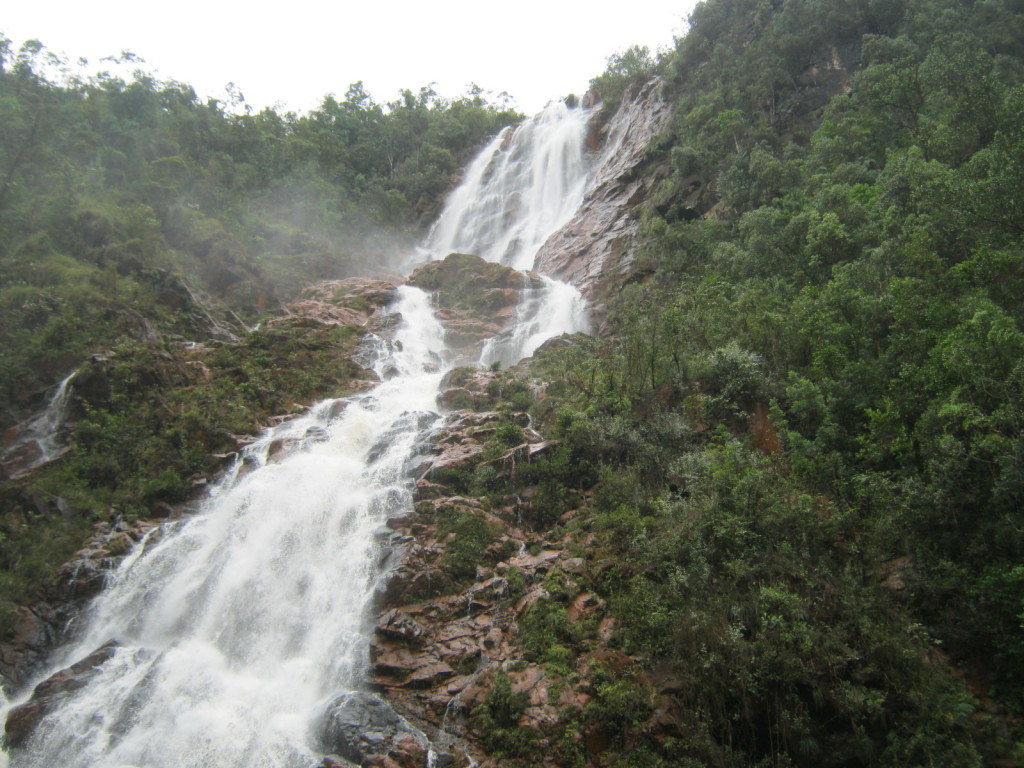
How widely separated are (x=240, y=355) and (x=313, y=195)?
2206 cm

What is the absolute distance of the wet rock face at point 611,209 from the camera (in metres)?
27.8

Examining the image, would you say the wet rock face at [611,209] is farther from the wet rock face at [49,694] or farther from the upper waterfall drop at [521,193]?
the wet rock face at [49,694]

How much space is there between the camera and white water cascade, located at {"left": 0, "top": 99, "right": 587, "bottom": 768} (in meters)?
9.82

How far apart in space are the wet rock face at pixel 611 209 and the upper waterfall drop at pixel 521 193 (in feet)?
6.54

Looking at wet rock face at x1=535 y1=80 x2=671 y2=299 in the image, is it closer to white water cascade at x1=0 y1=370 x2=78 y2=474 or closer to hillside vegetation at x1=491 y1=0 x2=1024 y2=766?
hillside vegetation at x1=491 y1=0 x2=1024 y2=766

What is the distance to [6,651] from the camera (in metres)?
11.7

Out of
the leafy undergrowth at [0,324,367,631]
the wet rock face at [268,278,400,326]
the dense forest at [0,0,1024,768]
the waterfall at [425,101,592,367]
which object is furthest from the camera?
the waterfall at [425,101,592,367]

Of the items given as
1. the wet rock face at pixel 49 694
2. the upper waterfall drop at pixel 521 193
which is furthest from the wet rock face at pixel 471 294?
the wet rock face at pixel 49 694

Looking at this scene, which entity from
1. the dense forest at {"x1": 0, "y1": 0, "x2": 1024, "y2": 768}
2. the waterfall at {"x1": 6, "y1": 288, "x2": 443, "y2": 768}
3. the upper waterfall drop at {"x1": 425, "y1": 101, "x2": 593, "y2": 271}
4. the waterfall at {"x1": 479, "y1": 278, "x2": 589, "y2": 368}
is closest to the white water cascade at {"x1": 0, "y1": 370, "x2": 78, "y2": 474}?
the dense forest at {"x1": 0, "y1": 0, "x2": 1024, "y2": 768}

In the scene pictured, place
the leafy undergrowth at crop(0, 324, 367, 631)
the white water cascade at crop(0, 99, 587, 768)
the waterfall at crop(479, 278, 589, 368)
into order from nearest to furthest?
the white water cascade at crop(0, 99, 587, 768)
the leafy undergrowth at crop(0, 324, 367, 631)
the waterfall at crop(479, 278, 589, 368)

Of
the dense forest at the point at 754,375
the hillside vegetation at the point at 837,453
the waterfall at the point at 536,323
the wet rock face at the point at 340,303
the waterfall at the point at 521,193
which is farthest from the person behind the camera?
the waterfall at the point at 521,193

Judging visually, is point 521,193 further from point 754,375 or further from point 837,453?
point 837,453

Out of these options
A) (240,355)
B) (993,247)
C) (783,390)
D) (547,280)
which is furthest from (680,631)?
(547,280)

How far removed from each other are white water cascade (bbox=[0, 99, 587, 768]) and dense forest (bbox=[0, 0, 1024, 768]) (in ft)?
6.81
